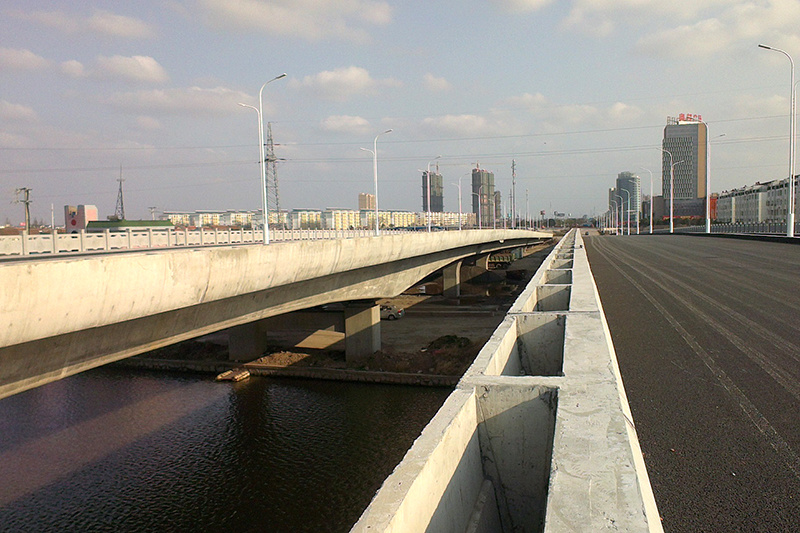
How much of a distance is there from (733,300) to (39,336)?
1243 cm

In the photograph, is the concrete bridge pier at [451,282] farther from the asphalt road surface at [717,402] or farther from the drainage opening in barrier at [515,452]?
the drainage opening in barrier at [515,452]

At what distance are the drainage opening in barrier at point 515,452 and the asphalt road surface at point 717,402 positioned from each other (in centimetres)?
76

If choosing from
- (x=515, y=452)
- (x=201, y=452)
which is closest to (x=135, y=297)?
(x=515, y=452)

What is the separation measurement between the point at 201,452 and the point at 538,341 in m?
19.4

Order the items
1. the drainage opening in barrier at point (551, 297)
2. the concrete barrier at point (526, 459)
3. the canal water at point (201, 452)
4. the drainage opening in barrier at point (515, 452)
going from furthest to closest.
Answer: the canal water at point (201, 452), the drainage opening in barrier at point (551, 297), the drainage opening in barrier at point (515, 452), the concrete barrier at point (526, 459)

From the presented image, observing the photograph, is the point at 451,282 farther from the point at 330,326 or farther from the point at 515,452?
the point at 515,452

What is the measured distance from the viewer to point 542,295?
10844 millimetres

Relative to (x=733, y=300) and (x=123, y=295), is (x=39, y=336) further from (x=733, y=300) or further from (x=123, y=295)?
(x=733, y=300)

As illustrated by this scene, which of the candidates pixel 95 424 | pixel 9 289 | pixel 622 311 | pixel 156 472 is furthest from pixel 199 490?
pixel 622 311

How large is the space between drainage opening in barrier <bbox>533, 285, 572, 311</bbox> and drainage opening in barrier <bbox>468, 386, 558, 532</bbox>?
6.55 m

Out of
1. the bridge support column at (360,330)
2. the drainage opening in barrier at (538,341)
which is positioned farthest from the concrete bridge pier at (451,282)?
the drainage opening in barrier at (538,341)

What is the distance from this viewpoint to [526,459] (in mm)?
4074

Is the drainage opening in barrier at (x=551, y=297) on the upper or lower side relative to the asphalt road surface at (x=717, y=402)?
upper

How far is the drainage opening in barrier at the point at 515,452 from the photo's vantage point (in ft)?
13.2
